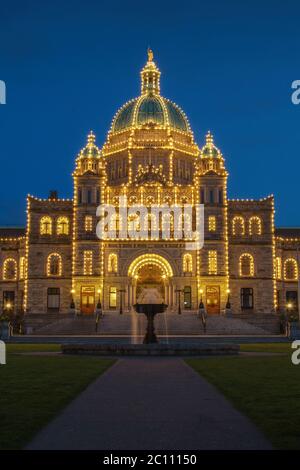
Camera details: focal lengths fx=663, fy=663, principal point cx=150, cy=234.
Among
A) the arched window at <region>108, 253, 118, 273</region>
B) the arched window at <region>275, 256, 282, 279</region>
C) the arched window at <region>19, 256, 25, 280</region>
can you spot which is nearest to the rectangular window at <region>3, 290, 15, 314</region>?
the arched window at <region>19, 256, 25, 280</region>

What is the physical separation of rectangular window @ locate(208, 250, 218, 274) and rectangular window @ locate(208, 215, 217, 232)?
9.03ft

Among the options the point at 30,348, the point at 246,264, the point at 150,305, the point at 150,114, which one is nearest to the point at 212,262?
the point at 246,264

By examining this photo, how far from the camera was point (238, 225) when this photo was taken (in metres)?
85.5

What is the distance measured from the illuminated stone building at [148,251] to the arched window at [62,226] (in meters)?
0.13

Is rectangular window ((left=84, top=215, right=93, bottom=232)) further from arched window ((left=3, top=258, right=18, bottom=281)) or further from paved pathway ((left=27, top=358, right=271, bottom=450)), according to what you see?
paved pathway ((left=27, top=358, right=271, bottom=450))

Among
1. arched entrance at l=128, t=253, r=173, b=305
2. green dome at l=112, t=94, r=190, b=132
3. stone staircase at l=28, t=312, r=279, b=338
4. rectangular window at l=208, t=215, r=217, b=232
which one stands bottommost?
stone staircase at l=28, t=312, r=279, b=338

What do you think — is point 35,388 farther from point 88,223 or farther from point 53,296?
point 53,296

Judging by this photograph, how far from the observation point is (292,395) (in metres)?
18.0

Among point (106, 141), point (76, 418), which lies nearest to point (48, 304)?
point (106, 141)

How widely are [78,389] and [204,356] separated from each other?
1655cm

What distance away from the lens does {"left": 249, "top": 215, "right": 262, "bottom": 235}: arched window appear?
279ft

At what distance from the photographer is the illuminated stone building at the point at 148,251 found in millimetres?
80562

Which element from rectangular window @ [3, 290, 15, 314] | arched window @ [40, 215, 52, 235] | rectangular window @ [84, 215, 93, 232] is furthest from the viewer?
rectangular window @ [3, 290, 15, 314]

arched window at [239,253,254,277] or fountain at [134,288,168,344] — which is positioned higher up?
arched window at [239,253,254,277]
